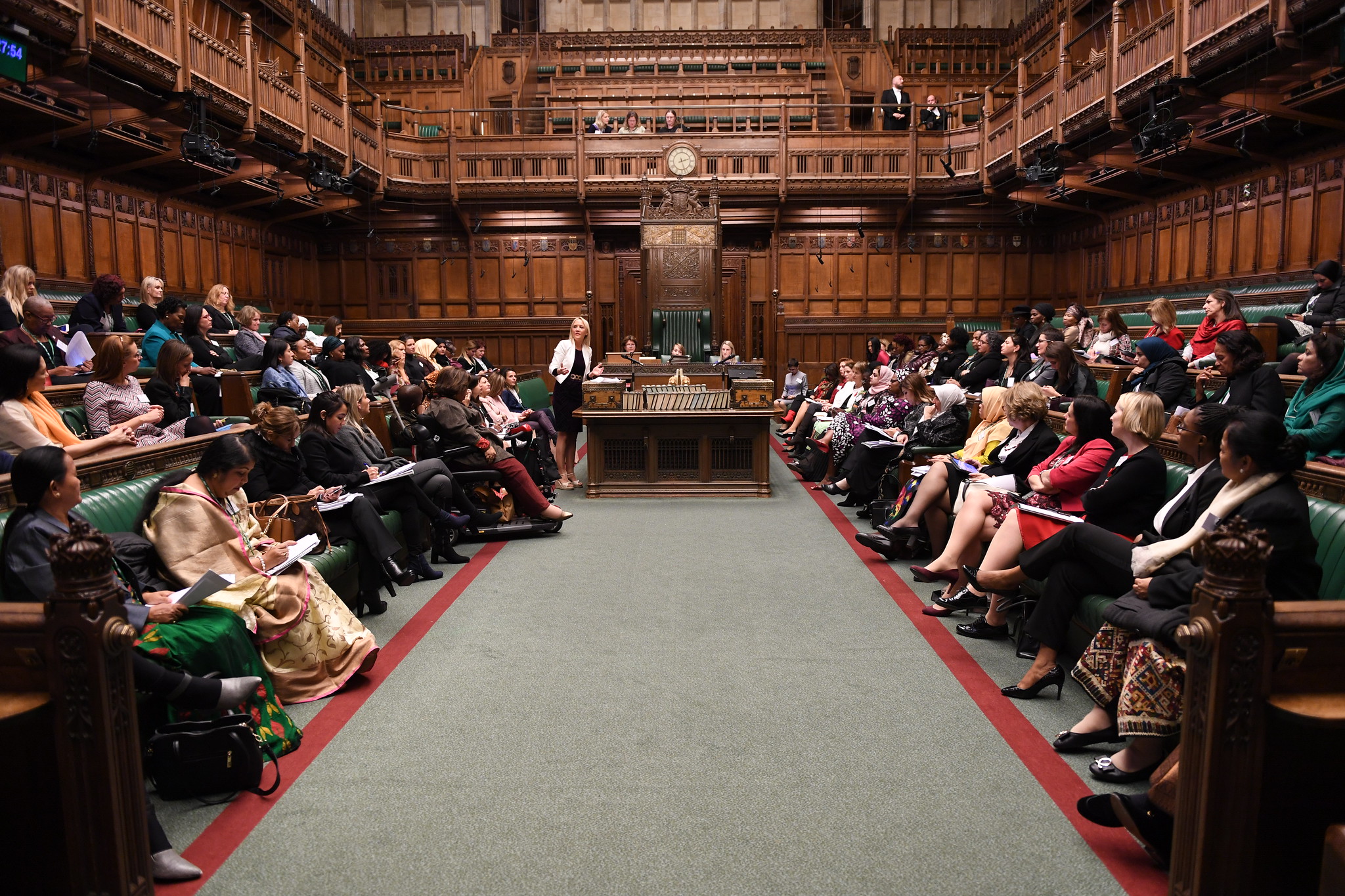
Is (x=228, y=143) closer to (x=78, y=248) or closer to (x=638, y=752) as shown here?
(x=78, y=248)

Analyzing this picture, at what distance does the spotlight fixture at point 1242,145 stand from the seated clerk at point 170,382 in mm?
8630

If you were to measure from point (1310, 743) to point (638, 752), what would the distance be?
1.83m

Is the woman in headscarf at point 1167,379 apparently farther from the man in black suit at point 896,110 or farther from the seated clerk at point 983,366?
the man in black suit at point 896,110

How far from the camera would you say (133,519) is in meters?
3.45

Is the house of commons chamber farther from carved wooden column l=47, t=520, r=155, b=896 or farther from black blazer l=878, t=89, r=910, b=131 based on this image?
black blazer l=878, t=89, r=910, b=131

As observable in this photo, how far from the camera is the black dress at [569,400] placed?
26.5ft

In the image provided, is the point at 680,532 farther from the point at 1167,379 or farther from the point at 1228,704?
the point at 1228,704

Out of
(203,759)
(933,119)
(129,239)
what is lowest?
(203,759)

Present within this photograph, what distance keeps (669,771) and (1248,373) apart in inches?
134

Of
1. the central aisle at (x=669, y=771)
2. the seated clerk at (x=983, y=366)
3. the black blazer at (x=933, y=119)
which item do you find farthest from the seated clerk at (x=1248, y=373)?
the black blazer at (x=933, y=119)

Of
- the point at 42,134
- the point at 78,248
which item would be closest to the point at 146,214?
the point at 78,248

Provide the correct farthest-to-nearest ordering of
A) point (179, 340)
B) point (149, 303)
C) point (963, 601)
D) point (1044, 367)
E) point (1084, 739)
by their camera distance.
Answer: point (149, 303)
point (1044, 367)
point (179, 340)
point (963, 601)
point (1084, 739)

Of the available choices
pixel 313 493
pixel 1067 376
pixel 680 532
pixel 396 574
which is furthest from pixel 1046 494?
pixel 313 493

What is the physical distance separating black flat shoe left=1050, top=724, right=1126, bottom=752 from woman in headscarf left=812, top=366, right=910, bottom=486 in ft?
14.0
